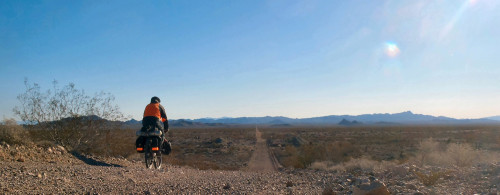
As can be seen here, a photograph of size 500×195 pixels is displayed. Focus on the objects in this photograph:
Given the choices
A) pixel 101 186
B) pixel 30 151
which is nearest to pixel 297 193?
pixel 101 186

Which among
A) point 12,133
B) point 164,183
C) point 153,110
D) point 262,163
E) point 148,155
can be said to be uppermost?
point 153,110

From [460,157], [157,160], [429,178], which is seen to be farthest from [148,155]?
[460,157]

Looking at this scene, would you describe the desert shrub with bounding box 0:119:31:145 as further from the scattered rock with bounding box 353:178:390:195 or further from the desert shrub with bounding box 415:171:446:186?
the desert shrub with bounding box 415:171:446:186

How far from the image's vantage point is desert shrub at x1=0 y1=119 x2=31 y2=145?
465 inches

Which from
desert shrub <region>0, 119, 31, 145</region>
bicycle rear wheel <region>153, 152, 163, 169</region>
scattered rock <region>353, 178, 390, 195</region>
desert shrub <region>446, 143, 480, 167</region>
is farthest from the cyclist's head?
desert shrub <region>446, 143, 480, 167</region>

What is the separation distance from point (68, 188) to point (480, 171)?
34.7ft

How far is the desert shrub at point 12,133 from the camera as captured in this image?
1182cm

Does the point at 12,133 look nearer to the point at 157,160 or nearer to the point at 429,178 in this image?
the point at 157,160

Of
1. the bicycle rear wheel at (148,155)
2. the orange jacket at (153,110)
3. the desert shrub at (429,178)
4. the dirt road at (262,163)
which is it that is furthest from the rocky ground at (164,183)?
the dirt road at (262,163)

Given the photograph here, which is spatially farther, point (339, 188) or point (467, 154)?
point (467, 154)

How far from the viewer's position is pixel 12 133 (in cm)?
1224

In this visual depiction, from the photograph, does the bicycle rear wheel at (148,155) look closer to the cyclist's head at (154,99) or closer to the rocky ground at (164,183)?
the cyclist's head at (154,99)

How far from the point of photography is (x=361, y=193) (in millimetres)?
7031

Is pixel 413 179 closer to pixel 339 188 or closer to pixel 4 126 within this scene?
pixel 339 188
